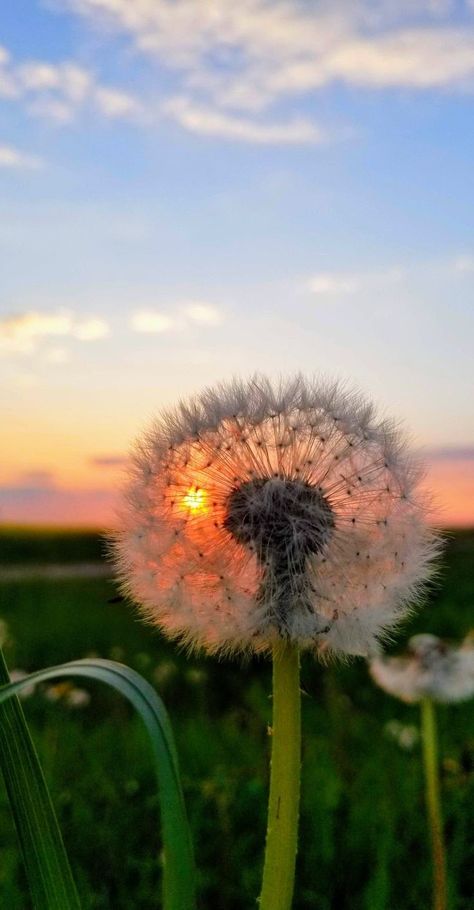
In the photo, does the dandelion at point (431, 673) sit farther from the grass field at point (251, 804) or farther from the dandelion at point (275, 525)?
the dandelion at point (275, 525)

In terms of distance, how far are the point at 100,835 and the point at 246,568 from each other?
2085 millimetres

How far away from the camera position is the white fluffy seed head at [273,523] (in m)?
1.37

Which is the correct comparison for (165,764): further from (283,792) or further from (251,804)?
(251,804)

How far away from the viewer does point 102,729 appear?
502 cm

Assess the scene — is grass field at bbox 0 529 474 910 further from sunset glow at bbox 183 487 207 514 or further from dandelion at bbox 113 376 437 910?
→ sunset glow at bbox 183 487 207 514

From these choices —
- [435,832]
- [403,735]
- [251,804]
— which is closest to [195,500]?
[435,832]

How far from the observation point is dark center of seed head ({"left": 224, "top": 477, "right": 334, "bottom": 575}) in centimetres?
139

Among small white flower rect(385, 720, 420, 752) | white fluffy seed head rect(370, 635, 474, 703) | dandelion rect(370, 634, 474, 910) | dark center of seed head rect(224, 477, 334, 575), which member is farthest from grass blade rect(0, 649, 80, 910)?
small white flower rect(385, 720, 420, 752)

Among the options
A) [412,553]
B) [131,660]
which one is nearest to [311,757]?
[412,553]

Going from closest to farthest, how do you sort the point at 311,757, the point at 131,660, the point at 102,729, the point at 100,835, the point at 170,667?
1. the point at 100,835
2. the point at 311,757
3. the point at 102,729
4. the point at 170,667
5. the point at 131,660

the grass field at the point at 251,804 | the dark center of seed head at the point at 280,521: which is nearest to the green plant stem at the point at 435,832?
the grass field at the point at 251,804

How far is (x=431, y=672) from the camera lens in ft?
9.89

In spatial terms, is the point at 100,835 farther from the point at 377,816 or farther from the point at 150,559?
the point at 150,559

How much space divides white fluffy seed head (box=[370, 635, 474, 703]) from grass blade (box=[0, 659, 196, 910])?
1.85m
